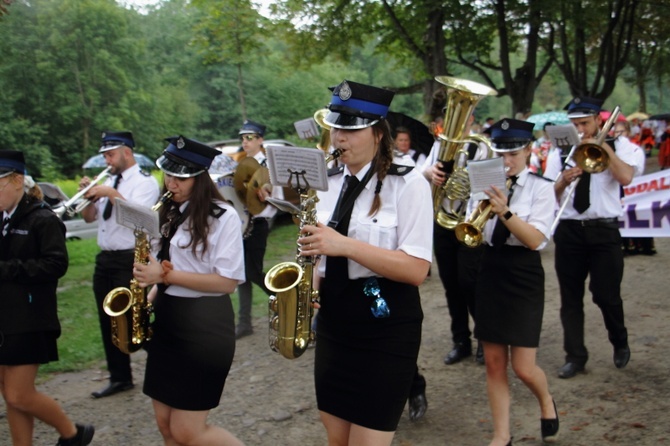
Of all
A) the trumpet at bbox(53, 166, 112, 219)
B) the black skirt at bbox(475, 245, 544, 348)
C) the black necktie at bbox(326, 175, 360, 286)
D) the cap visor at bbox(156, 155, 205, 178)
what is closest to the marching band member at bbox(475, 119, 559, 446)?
the black skirt at bbox(475, 245, 544, 348)

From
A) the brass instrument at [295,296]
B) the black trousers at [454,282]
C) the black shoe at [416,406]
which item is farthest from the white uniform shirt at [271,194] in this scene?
the brass instrument at [295,296]

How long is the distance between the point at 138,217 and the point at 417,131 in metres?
3.93

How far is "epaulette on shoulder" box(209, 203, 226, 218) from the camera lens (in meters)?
3.93

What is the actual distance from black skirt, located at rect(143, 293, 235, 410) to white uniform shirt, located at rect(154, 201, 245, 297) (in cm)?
9

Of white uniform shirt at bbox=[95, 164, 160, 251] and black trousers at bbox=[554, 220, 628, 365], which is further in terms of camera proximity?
white uniform shirt at bbox=[95, 164, 160, 251]

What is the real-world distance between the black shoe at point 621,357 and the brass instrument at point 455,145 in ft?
6.28

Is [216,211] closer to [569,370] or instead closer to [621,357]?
[569,370]

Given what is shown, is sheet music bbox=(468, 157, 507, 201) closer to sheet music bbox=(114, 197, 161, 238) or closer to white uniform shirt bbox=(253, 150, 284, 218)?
sheet music bbox=(114, 197, 161, 238)

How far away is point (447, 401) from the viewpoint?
568 centimetres

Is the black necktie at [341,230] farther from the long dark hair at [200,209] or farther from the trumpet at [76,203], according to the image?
the trumpet at [76,203]

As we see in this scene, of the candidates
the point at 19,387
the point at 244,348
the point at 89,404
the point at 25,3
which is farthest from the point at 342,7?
the point at 25,3

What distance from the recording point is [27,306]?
14.6 ft

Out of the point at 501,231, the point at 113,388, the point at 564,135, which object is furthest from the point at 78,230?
the point at 501,231

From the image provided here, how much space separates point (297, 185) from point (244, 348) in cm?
461
